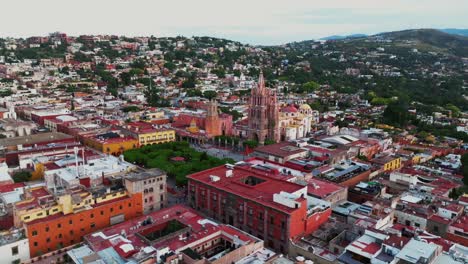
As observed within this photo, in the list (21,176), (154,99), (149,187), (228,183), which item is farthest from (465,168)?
(154,99)

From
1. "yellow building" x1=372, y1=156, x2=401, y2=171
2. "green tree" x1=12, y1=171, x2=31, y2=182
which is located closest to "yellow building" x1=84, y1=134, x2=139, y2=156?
"green tree" x1=12, y1=171, x2=31, y2=182

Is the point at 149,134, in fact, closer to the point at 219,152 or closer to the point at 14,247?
the point at 219,152

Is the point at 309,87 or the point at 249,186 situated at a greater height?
the point at 249,186

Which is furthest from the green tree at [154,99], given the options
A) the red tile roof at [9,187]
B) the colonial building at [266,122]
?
the red tile roof at [9,187]

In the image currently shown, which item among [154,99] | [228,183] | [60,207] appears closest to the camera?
[60,207]

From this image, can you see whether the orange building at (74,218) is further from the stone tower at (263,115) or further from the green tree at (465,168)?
the green tree at (465,168)

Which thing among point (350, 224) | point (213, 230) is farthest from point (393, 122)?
point (213, 230)

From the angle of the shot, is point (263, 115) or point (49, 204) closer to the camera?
point (49, 204)
